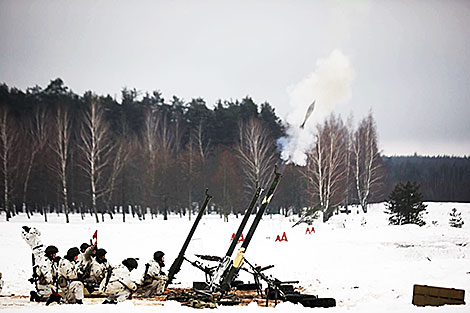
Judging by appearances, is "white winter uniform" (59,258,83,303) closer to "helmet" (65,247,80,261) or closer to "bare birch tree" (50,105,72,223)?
"helmet" (65,247,80,261)

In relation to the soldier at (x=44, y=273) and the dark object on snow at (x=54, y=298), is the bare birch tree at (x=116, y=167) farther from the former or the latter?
the dark object on snow at (x=54, y=298)

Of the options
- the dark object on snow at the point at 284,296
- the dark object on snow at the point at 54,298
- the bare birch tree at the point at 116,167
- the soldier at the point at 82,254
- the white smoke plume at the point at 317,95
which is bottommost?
the dark object on snow at the point at 54,298

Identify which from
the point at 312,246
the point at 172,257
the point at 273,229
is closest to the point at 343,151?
the point at 273,229

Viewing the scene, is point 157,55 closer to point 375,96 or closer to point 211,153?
point 375,96

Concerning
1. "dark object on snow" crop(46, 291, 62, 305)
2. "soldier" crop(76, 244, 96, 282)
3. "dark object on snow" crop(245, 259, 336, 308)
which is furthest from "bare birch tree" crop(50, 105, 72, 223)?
"dark object on snow" crop(245, 259, 336, 308)

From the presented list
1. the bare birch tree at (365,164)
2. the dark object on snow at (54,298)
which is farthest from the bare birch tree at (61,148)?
the dark object on snow at (54,298)

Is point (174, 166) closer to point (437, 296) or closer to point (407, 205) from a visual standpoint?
point (407, 205)

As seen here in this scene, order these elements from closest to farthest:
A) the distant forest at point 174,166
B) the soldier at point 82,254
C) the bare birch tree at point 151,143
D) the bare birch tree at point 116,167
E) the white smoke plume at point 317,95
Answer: the soldier at point 82,254 → the white smoke plume at point 317,95 → the distant forest at point 174,166 → the bare birch tree at point 116,167 → the bare birch tree at point 151,143

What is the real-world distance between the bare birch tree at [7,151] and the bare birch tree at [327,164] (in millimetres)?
6694

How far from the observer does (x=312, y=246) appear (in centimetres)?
1045

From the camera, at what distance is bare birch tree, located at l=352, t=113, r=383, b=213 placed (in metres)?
16.1

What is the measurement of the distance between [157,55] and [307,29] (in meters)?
3.12

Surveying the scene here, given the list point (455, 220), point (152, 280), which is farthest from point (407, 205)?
point (152, 280)

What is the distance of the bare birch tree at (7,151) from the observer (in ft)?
44.9
